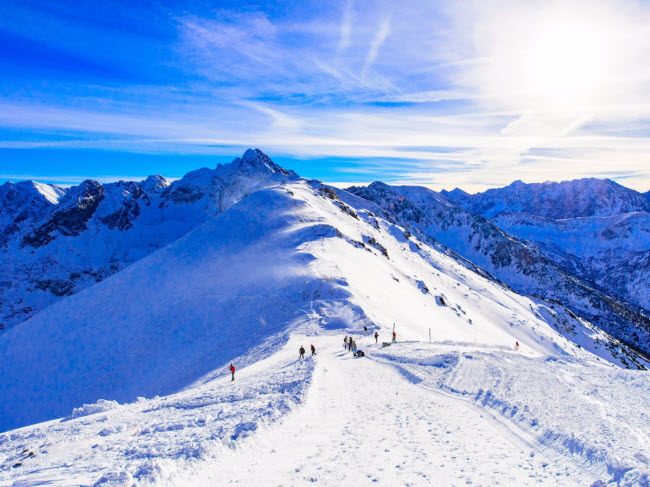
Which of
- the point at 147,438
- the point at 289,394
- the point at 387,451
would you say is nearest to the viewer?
the point at 387,451

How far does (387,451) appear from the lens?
10547 millimetres

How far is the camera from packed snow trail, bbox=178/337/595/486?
30.2 ft

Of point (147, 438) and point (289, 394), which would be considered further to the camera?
point (289, 394)

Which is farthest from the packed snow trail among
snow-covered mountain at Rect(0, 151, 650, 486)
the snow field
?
the snow field

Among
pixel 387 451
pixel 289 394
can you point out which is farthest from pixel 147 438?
pixel 387 451

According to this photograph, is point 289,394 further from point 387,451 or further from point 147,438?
point 387,451

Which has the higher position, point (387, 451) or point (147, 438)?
point (387, 451)

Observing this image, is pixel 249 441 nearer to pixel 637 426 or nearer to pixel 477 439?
pixel 477 439

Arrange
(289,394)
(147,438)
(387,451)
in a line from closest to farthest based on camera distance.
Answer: (387,451)
(147,438)
(289,394)

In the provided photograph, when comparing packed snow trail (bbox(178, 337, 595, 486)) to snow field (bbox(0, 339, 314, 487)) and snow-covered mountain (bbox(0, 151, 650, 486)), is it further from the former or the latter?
snow field (bbox(0, 339, 314, 487))

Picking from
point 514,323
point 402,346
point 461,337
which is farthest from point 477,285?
point 402,346

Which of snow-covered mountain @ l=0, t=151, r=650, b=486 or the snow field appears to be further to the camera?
snow-covered mountain @ l=0, t=151, r=650, b=486

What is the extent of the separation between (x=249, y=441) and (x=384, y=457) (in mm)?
4117

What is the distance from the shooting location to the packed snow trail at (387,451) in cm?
922
